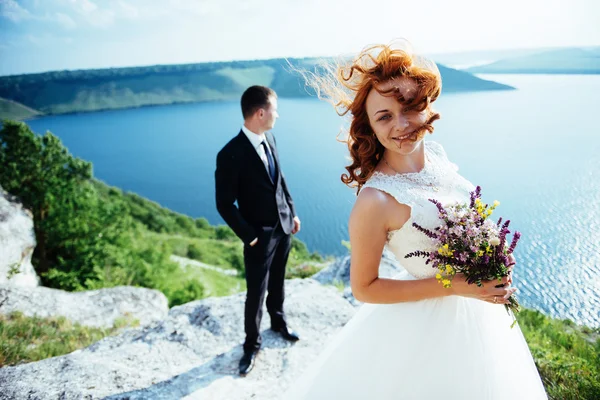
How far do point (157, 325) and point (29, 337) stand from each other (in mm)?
1640

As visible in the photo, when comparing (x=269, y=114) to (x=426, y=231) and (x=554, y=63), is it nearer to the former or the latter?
(x=426, y=231)

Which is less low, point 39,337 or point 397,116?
point 397,116

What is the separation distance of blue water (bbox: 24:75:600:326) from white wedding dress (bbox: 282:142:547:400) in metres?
0.75

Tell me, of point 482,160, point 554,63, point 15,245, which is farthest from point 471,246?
point 482,160

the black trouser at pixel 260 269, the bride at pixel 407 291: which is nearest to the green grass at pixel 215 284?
the black trouser at pixel 260 269

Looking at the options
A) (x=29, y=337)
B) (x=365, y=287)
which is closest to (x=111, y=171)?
(x=29, y=337)

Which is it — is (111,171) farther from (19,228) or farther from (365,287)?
(365,287)

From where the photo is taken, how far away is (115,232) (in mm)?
14984

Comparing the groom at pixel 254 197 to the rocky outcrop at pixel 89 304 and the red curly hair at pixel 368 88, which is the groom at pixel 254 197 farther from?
the rocky outcrop at pixel 89 304

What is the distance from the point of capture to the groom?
3.45 m

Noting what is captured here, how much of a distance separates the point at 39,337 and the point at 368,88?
523cm

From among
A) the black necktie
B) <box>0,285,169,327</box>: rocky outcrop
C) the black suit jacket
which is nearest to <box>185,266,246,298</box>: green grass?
<box>0,285,169,327</box>: rocky outcrop

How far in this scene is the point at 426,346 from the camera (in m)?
1.69

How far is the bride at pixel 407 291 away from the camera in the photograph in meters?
1.60
